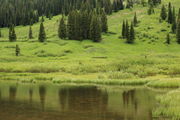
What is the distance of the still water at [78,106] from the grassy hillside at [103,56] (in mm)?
13819

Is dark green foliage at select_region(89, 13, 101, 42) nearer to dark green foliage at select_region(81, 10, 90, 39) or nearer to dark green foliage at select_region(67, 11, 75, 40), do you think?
dark green foliage at select_region(81, 10, 90, 39)

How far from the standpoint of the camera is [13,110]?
28.3m

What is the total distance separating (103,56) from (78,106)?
6832 centimetres

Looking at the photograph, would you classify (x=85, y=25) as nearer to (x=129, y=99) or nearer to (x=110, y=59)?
(x=110, y=59)

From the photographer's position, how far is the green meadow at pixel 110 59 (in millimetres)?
52469

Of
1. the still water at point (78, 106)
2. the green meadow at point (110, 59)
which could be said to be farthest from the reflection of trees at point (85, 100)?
the green meadow at point (110, 59)

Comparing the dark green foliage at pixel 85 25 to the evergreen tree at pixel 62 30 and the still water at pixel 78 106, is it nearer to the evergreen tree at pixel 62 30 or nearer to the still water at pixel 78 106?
the evergreen tree at pixel 62 30

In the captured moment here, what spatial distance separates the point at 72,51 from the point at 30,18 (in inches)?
4077

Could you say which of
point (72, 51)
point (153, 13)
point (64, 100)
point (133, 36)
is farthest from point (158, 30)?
point (64, 100)

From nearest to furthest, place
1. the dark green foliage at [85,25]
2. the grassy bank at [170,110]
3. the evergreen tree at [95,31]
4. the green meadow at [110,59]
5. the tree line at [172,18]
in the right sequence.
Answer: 1. the grassy bank at [170,110]
2. the green meadow at [110,59]
3. the evergreen tree at [95,31]
4. the dark green foliage at [85,25]
5. the tree line at [172,18]

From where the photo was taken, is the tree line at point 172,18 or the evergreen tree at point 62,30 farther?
the tree line at point 172,18

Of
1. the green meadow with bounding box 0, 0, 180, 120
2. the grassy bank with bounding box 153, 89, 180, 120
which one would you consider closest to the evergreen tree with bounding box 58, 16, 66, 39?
the green meadow with bounding box 0, 0, 180, 120

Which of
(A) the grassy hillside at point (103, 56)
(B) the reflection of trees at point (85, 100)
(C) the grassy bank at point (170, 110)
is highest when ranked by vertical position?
(C) the grassy bank at point (170, 110)

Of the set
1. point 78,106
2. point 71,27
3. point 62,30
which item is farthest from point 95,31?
point 78,106
